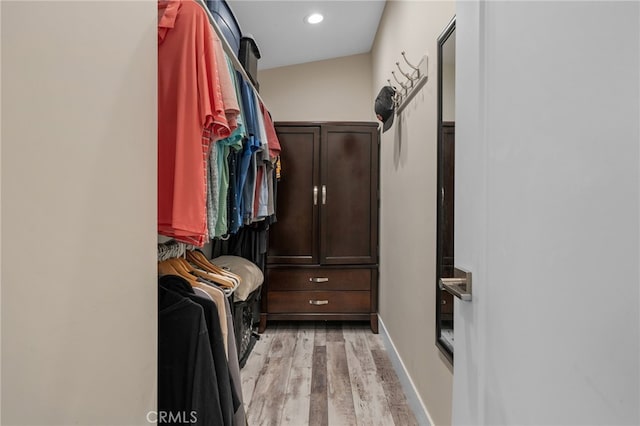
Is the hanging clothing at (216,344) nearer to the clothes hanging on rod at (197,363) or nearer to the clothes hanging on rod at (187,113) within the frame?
the clothes hanging on rod at (197,363)

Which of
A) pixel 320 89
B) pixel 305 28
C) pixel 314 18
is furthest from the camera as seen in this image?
pixel 320 89

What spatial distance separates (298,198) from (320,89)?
133 cm

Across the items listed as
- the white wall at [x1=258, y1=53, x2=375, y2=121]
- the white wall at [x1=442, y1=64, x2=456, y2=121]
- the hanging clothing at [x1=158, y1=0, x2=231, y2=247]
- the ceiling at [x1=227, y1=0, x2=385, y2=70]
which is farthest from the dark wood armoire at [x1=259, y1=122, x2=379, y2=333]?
the hanging clothing at [x1=158, y1=0, x2=231, y2=247]

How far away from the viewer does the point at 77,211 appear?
1.77 feet

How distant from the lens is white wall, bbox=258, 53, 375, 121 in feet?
11.3

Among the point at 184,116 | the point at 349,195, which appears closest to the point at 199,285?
the point at 184,116

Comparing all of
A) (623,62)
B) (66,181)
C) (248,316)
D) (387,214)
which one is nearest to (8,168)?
(66,181)

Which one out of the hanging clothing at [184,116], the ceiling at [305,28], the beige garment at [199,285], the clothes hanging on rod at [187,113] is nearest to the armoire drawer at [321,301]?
the beige garment at [199,285]

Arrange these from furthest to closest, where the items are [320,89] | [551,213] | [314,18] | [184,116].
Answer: [320,89], [314,18], [184,116], [551,213]

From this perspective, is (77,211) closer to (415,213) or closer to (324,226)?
(415,213)

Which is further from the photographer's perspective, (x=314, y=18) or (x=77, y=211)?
(x=314, y=18)

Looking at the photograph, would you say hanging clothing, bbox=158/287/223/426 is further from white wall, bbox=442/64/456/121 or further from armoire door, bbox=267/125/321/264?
armoire door, bbox=267/125/321/264

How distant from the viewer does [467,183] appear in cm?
69

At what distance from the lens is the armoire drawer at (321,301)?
2.92m
